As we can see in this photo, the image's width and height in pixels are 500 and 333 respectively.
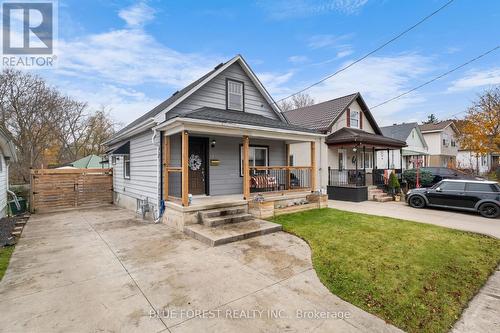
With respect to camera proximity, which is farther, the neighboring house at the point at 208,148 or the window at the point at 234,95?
the window at the point at 234,95

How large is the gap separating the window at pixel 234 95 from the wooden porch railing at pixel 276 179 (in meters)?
2.95

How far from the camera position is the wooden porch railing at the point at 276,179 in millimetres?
9438

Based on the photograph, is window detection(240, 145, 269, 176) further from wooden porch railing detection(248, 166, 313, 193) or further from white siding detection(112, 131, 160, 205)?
white siding detection(112, 131, 160, 205)

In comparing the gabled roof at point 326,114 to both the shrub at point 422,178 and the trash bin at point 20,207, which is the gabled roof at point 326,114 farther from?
the trash bin at point 20,207

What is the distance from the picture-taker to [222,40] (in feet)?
42.3

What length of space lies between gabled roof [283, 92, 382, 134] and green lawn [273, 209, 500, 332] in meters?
8.66

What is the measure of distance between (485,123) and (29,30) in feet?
109

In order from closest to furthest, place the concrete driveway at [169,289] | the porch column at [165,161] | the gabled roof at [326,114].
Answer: the concrete driveway at [169,289], the porch column at [165,161], the gabled roof at [326,114]

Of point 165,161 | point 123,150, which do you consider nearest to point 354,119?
point 165,161

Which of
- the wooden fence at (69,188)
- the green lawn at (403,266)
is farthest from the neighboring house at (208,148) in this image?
the green lawn at (403,266)

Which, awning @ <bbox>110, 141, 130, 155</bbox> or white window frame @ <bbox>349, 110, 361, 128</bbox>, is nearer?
awning @ <bbox>110, 141, 130, 155</bbox>

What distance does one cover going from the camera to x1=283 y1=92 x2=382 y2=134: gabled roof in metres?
14.7

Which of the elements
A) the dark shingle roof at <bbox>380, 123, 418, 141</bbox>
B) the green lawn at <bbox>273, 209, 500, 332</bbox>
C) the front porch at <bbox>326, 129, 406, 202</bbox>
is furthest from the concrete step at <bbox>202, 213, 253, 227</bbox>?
the dark shingle roof at <bbox>380, 123, 418, 141</bbox>

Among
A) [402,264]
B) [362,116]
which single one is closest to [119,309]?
[402,264]
